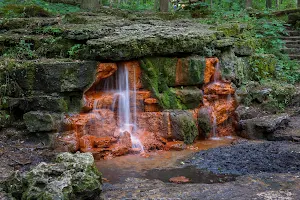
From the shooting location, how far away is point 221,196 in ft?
20.3

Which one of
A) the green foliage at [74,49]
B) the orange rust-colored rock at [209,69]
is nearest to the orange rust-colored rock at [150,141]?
the orange rust-colored rock at [209,69]

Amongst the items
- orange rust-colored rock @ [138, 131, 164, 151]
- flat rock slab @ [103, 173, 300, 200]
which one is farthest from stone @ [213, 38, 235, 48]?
flat rock slab @ [103, 173, 300, 200]

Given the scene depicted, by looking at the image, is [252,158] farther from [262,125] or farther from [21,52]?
[21,52]

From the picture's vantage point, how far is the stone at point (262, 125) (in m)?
10.0

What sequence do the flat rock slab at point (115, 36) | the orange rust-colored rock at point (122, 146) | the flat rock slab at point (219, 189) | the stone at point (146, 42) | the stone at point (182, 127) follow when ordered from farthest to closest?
the stone at point (182, 127)
the flat rock slab at point (115, 36)
the stone at point (146, 42)
the orange rust-colored rock at point (122, 146)
the flat rock slab at point (219, 189)

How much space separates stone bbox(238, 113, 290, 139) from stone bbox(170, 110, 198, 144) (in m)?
1.46

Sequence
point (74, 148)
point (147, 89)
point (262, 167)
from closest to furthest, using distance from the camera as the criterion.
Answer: point (262, 167) → point (74, 148) → point (147, 89)

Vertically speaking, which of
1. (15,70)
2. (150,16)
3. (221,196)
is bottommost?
(221,196)

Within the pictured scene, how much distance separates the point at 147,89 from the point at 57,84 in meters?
2.40

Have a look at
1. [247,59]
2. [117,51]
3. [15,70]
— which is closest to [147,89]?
A: [117,51]

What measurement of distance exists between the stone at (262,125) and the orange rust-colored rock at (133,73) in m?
3.08

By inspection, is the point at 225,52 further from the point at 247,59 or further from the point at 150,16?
the point at 150,16

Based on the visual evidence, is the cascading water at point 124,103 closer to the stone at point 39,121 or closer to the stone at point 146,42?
the stone at point 146,42

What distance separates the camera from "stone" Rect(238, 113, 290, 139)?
1001cm
